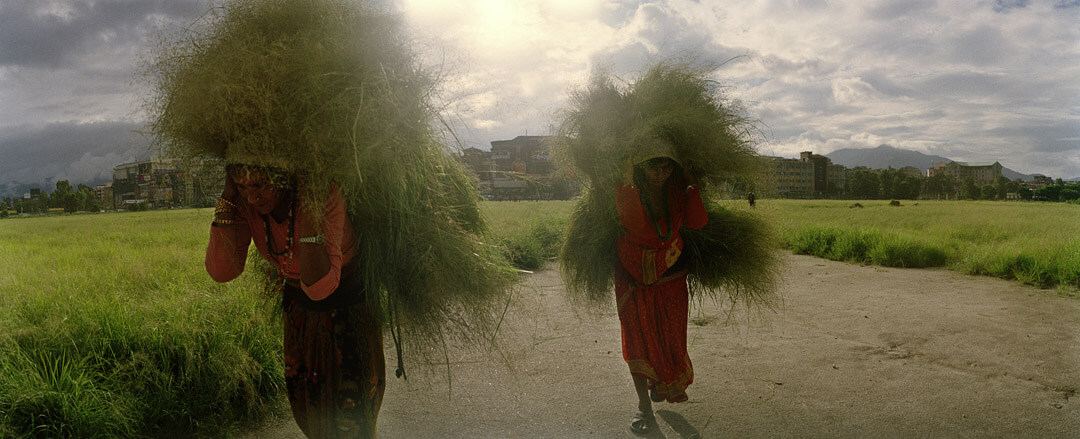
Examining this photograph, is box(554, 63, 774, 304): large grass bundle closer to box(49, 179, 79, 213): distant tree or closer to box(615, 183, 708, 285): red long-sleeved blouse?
box(615, 183, 708, 285): red long-sleeved blouse

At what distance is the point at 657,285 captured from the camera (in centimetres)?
367

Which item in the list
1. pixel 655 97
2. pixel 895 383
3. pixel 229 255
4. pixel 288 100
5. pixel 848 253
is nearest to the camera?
pixel 288 100

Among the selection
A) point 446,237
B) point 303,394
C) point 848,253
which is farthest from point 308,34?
point 848,253

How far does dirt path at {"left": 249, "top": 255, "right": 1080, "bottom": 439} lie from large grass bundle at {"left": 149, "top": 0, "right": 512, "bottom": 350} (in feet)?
2.38

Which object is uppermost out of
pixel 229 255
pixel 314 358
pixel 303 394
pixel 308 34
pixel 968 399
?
pixel 308 34

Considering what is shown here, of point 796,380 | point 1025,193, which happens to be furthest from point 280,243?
point 1025,193

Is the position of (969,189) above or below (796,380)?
above

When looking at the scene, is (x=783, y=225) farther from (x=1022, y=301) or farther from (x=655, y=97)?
(x=1022, y=301)

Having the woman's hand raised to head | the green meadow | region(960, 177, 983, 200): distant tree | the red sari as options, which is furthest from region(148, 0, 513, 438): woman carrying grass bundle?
region(960, 177, 983, 200): distant tree

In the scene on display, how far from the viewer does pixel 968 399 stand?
4.09m

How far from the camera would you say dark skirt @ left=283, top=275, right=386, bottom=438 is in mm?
2418

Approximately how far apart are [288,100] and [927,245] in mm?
12746

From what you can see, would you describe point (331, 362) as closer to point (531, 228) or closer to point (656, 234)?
point (656, 234)

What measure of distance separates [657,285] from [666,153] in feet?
2.91
